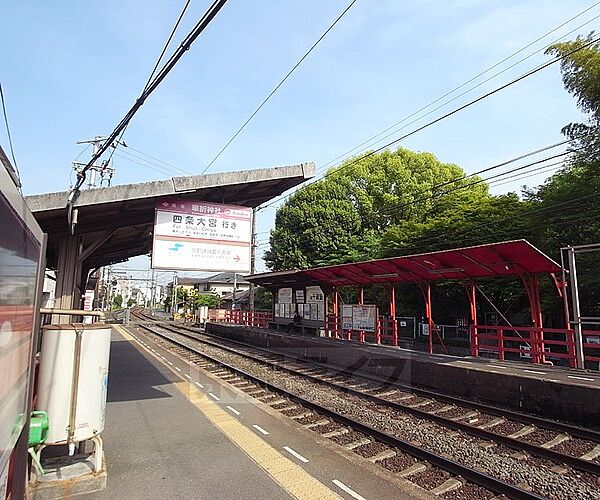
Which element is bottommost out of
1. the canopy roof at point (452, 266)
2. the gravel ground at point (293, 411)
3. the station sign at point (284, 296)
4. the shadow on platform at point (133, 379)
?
the gravel ground at point (293, 411)

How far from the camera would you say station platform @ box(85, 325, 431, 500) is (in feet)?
14.8

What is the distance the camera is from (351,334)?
18.0 metres

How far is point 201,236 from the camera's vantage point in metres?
8.91

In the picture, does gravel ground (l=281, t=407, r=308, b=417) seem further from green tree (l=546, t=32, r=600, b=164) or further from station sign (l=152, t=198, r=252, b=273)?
green tree (l=546, t=32, r=600, b=164)

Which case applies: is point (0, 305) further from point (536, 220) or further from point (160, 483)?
point (536, 220)

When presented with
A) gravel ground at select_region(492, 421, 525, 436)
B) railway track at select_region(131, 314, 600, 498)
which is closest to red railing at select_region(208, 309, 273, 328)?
railway track at select_region(131, 314, 600, 498)

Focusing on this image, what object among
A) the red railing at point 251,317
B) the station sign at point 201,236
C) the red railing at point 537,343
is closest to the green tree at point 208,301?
the red railing at point 251,317

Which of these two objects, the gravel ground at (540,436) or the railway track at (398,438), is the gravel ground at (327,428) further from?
the gravel ground at (540,436)

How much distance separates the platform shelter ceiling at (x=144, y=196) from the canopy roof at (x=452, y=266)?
4866mm

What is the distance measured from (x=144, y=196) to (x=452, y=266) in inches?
350

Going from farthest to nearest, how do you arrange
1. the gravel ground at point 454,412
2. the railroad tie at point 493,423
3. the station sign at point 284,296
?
the station sign at point 284,296 < the gravel ground at point 454,412 < the railroad tie at point 493,423

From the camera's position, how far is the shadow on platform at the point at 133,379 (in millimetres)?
8867

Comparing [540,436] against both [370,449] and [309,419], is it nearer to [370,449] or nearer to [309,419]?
[370,449]

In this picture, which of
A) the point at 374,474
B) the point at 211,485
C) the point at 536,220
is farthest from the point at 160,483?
the point at 536,220
